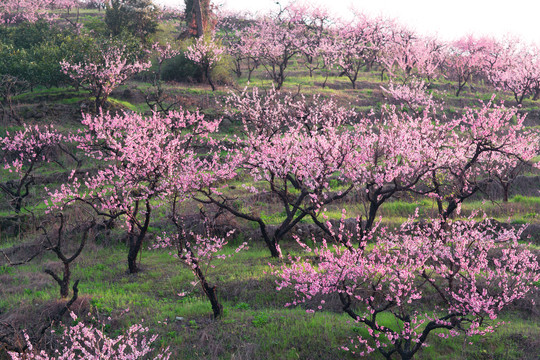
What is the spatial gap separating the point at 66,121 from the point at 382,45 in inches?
1556

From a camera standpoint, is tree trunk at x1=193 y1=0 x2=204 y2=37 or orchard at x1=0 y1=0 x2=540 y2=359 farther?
tree trunk at x1=193 y1=0 x2=204 y2=37

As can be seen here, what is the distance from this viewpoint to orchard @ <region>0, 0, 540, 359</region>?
11961 millimetres

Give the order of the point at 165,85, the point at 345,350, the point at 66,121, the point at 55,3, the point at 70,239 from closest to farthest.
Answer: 1. the point at 345,350
2. the point at 70,239
3. the point at 66,121
4. the point at 165,85
5. the point at 55,3

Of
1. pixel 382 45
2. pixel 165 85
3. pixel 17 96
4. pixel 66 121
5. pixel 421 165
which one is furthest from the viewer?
pixel 382 45

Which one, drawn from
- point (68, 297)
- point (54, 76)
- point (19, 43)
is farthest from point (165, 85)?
point (68, 297)

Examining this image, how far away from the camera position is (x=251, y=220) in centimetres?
1830

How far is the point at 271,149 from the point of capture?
1661 cm

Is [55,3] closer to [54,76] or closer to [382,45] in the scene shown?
[54,76]

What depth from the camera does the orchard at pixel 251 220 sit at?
12.0m

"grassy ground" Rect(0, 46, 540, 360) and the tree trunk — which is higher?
the tree trunk

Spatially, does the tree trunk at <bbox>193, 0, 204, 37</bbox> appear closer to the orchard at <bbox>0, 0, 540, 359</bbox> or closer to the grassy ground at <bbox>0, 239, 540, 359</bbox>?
the orchard at <bbox>0, 0, 540, 359</bbox>

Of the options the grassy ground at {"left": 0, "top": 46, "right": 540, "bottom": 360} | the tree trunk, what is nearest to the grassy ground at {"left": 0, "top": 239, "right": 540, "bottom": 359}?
the grassy ground at {"left": 0, "top": 46, "right": 540, "bottom": 360}

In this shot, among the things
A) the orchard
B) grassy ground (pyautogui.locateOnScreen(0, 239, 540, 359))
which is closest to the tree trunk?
the orchard

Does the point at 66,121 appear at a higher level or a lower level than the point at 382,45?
lower
